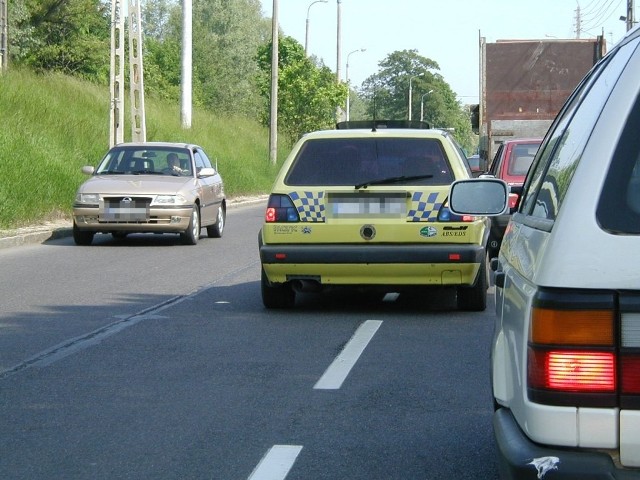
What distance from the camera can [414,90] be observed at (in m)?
157

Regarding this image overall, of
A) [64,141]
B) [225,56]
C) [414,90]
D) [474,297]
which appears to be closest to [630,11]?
[64,141]

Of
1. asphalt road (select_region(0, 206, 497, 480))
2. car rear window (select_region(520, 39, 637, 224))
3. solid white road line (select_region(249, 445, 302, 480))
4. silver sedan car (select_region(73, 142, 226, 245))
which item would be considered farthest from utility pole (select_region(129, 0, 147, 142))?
car rear window (select_region(520, 39, 637, 224))

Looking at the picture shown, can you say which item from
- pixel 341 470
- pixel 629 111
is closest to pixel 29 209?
pixel 341 470

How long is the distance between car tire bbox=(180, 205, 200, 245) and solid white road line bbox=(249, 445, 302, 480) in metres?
13.2

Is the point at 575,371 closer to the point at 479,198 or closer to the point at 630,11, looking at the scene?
the point at 479,198

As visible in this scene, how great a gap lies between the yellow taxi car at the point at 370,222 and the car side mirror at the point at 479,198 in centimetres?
514

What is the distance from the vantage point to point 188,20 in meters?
39.8

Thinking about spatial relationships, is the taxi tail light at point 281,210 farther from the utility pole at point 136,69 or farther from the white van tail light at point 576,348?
the utility pole at point 136,69

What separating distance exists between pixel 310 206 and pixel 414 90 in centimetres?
14816

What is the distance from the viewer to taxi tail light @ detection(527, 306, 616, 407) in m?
3.03

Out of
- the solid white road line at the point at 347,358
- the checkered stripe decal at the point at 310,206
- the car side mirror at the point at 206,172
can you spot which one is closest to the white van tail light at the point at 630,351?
the solid white road line at the point at 347,358

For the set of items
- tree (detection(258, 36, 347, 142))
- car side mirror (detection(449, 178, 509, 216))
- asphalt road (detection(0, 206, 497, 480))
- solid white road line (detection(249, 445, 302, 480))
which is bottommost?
solid white road line (detection(249, 445, 302, 480))

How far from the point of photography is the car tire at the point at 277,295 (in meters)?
10.8

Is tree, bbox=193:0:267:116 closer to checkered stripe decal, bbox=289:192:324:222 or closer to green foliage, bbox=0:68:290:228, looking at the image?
green foliage, bbox=0:68:290:228
